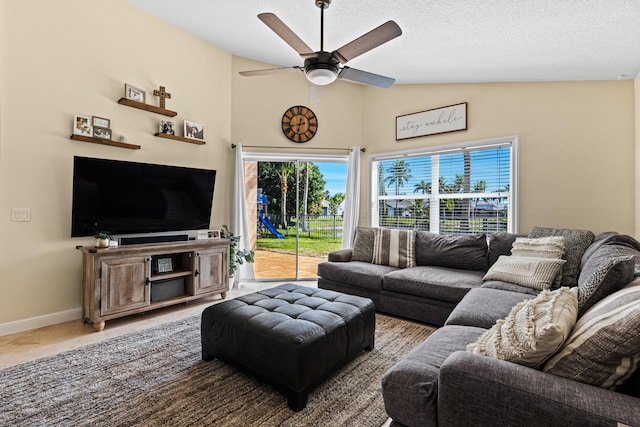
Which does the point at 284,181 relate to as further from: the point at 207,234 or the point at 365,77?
the point at 365,77

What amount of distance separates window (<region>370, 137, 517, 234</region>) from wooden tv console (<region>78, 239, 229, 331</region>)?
2.40 meters

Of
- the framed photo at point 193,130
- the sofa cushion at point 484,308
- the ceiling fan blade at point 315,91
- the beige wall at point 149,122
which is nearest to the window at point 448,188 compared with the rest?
the beige wall at point 149,122

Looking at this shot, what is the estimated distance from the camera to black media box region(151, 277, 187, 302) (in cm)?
322

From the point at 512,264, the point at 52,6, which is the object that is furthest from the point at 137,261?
the point at 512,264

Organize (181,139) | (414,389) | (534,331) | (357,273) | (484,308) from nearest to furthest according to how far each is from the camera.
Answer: (534,331)
(414,389)
(484,308)
(357,273)
(181,139)

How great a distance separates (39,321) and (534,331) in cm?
380

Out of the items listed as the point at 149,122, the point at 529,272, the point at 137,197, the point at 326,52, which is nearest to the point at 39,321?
the point at 137,197

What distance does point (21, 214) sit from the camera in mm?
2732

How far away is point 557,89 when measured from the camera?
11.0 feet

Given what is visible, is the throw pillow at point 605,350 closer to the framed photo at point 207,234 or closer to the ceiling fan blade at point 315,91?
the ceiling fan blade at point 315,91

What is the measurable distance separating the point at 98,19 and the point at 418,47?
3240mm

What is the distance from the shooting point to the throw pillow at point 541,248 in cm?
267

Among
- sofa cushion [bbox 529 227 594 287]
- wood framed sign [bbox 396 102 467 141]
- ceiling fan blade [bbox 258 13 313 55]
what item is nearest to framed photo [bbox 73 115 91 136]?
ceiling fan blade [bbox 258 13 313 55]

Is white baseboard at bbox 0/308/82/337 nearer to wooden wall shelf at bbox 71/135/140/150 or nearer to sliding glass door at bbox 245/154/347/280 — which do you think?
wooden wall shelf at bbox 71/135/140/150
